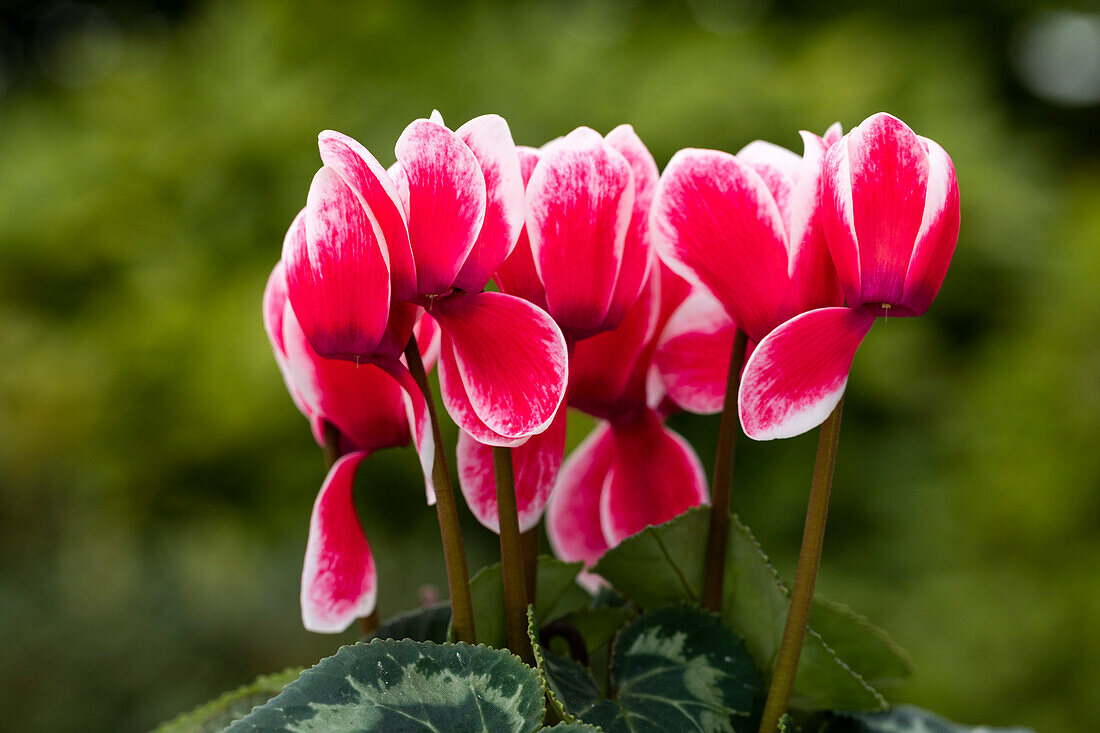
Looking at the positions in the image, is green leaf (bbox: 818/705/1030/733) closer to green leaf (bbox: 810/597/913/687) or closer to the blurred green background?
green leaf (bbox: 810/597/913/687)

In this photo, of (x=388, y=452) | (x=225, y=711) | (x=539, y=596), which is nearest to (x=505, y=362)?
(x=539, y=596)

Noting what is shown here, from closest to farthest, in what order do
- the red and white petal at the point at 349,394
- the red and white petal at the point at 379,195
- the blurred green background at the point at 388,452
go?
the red and white petal at the point at 379,195 < the red and white petal at the point at 349,394 < the blurred green background at the point at 388,452

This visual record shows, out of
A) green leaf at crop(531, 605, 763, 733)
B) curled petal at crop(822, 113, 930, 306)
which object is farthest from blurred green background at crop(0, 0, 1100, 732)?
curled petal at crop(822, 113, 930, 306)

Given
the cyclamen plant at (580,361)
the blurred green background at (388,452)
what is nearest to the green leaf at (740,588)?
the cyclamen plant at (580,361)

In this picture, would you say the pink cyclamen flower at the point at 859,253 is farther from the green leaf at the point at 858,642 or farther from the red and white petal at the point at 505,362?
the green leaf at the point at 858,642

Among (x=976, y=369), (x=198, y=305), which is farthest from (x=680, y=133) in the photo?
(x=198, y=305)

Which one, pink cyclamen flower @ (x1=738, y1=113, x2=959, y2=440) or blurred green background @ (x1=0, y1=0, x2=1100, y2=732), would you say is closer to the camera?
pink cyclamen flower @ (x1=738, y1=113, x2=959, y2=440)

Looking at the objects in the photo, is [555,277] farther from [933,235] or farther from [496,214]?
[933,235]
